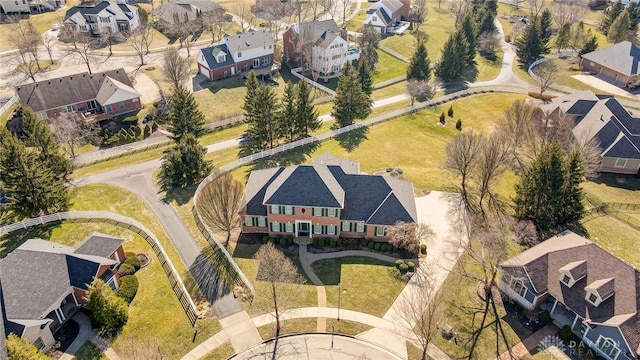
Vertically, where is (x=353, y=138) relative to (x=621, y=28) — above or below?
below

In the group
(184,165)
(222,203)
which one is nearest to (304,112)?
(184,165)

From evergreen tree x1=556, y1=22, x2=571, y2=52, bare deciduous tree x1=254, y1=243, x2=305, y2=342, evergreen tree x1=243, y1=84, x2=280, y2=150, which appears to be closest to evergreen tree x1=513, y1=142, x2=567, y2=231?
bare deciduous tree x1=254, y1=243, x2=305, y2=342

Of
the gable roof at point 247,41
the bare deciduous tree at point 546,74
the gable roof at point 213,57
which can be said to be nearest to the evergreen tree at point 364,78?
the gable roof at point 247,41

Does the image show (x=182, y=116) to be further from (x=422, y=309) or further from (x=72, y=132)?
(x=422, y=309)

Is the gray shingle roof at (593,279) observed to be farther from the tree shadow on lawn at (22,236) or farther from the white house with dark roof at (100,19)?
the white house with dark roof at (100,19)

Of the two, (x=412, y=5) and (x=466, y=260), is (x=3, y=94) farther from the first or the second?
(x=412, y=5)
